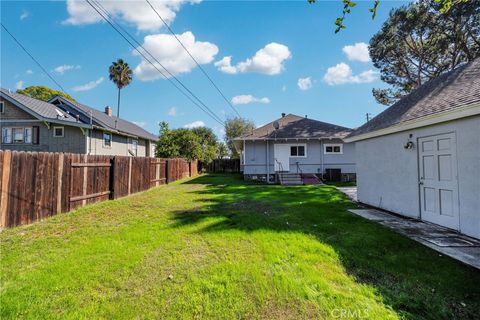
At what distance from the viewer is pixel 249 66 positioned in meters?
19.9

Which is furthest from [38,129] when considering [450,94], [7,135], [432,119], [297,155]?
[450,94]

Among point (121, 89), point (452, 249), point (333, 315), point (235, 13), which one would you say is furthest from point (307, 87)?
point (121, 89)

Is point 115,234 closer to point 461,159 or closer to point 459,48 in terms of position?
point 461,159

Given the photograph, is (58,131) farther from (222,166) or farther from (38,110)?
(222,166)

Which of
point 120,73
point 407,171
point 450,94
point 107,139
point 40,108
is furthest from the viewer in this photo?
point 120,73

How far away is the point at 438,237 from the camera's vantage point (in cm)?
489

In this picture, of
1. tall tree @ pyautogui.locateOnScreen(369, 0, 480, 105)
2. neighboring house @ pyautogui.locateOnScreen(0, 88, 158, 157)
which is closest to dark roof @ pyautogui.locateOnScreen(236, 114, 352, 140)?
tall tree @ pyautogui.locateOnScreen(369, 0, 480, 105)

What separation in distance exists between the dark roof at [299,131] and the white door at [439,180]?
37.0 feet

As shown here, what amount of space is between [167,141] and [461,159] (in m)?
20.9

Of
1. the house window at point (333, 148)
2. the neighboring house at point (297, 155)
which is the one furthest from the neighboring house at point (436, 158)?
the house window at point (333, 148)

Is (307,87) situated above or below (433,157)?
above

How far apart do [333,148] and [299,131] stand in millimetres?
2717

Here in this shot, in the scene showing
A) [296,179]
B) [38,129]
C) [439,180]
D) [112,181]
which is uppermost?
[38,129]

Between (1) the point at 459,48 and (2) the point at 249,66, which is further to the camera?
(2) the point at 249,66
